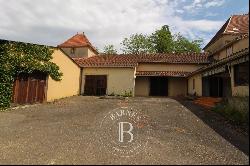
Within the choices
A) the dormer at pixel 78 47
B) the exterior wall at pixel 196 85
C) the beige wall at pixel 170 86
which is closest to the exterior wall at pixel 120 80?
the beige wall at pixel 170 86

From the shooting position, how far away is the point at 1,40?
1667 centimetres

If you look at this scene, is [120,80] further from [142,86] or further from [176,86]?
[176,86]

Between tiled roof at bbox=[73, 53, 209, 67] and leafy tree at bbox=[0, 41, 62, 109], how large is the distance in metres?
7.75

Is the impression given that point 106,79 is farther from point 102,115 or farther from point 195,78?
point 102,115

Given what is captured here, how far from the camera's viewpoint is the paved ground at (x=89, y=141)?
5.87 m

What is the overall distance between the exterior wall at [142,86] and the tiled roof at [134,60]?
208 cm

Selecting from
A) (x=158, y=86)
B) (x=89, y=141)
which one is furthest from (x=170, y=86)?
(x=89, y=141)

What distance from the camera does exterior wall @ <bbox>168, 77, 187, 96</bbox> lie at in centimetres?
2912

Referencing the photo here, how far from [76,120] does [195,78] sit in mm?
15313

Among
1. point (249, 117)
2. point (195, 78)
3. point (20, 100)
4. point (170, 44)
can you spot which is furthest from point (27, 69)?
point (170, 44)

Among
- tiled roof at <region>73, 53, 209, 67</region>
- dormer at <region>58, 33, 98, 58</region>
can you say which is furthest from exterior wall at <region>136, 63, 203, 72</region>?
dormer at <region>58, 33, 98, 58</region>

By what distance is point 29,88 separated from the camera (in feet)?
60.8

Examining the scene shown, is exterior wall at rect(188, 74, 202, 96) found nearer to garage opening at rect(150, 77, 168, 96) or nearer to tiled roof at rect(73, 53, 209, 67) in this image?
garage opening at rect(150, 77, 168, 96)

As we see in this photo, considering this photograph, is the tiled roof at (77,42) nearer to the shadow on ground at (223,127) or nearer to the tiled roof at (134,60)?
the tiled roof at (134,60)
